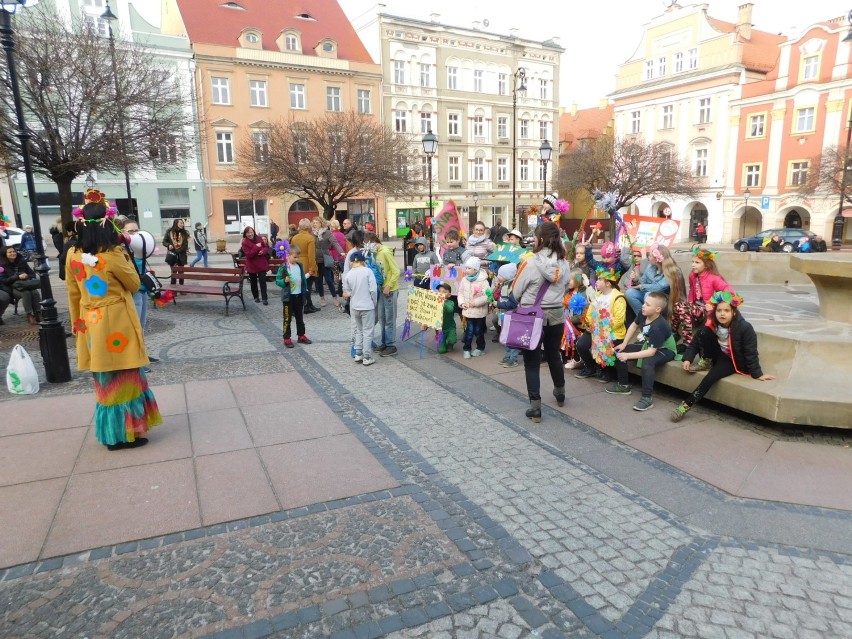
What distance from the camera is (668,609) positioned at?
3246 mm

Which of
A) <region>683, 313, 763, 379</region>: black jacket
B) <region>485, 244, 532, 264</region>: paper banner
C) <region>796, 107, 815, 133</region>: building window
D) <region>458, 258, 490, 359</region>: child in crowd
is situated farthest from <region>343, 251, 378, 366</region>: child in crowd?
<region>796, 107, 815, 133</region>: building window

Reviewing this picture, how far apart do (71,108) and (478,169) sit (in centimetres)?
4092

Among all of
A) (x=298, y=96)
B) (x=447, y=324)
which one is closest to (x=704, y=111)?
(x=298, y=96)

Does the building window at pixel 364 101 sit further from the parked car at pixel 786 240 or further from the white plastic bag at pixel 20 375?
the white plastic bag at pixel 20 375

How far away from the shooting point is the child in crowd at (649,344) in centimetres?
621

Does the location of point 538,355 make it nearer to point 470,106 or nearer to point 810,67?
point 810,67

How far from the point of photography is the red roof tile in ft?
124

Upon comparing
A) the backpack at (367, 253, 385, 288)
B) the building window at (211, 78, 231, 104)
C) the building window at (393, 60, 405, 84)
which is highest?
the building window at (393, 60, 405, 84)

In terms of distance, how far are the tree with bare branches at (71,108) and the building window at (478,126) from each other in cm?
3911

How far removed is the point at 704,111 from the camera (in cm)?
4403

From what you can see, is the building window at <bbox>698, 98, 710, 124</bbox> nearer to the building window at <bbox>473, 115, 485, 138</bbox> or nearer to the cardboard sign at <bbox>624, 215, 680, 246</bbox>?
the building window at <bbox>473, 115, 485, 138</bbox>

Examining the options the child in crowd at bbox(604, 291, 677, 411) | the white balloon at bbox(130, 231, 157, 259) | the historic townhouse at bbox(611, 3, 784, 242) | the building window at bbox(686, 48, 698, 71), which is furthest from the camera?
the building window at bbox(686, 48, 698, 71)

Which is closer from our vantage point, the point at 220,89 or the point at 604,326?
the point at 604,326

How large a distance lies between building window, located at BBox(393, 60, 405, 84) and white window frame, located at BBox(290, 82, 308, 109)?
7490 millimetres
